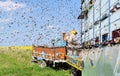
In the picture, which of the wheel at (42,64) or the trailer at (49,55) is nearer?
the trailer at (49,55)

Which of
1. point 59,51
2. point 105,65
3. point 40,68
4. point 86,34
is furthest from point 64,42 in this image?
point 105,65

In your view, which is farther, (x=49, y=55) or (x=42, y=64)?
(x=42, y=64)

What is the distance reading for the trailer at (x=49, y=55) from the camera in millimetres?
20984

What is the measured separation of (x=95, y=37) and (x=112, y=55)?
10.1ft

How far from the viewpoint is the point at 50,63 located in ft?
75.3

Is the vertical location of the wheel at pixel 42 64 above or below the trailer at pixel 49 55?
below

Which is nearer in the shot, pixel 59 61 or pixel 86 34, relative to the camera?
pixel 86 34

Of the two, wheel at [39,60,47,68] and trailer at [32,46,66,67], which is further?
wheel at [39,60,47,68]

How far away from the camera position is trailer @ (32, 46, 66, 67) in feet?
68.8

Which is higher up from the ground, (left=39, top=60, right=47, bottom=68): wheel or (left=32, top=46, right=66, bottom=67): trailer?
(left=32, top=46, right=66, bottom=67): trailer

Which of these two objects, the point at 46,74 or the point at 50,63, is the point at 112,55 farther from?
the point at 50,63

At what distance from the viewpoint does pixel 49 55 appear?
22375 mm

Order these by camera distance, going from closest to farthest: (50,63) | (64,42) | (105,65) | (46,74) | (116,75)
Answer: (116,75) < (105,65) < (46,74) < (64,42) < (50,63)

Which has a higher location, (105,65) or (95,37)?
(95,37)
